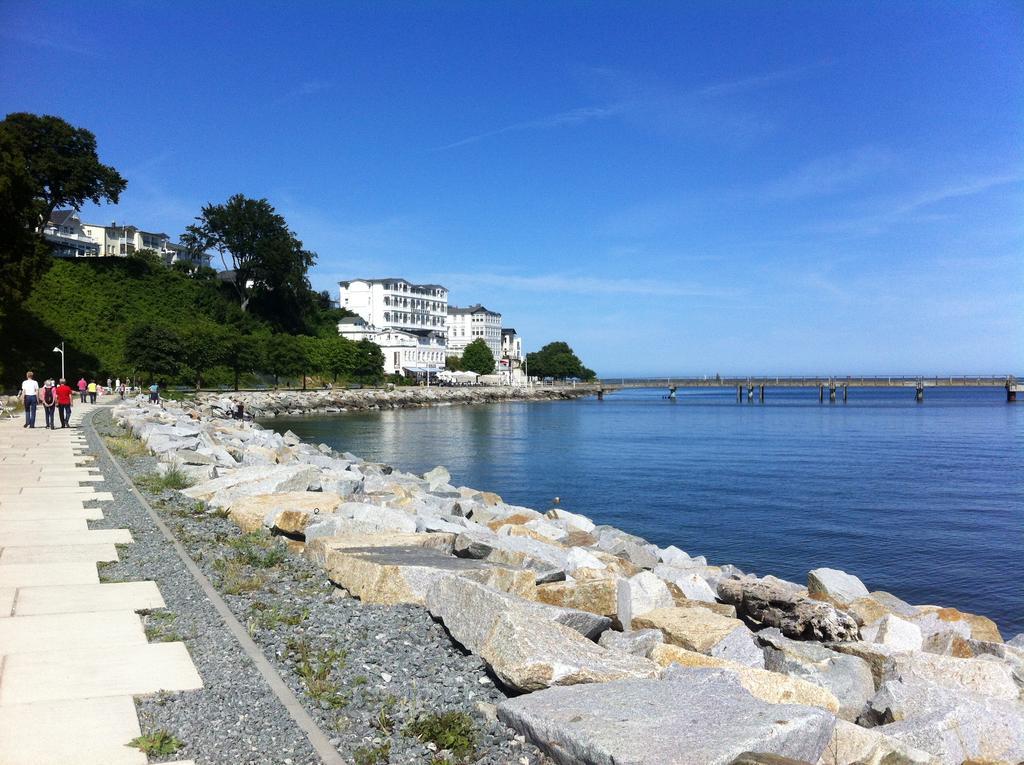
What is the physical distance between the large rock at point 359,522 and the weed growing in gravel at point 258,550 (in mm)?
447

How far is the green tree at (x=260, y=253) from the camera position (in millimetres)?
104062

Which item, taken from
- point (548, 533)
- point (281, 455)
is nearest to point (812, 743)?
point (548, 533)

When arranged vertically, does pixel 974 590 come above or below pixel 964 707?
below

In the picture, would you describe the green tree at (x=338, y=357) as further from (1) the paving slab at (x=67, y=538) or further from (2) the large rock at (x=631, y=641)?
(2) the large rock at (x=631, y=641)

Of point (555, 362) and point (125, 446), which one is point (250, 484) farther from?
point (555, 362)

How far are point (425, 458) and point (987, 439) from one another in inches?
1411

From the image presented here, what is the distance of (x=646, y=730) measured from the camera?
404 cm

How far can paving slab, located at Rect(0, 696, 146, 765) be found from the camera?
167 inches

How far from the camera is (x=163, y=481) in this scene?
1423 cm

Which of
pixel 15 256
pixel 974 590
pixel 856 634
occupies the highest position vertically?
pixel 15 256

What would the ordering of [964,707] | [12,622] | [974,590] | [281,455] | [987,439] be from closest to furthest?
[964,707], [12,622], [974,590], [281,455], [987,439]

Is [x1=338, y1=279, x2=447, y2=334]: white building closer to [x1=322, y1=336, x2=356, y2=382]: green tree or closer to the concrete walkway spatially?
[x1=322, y1=336, x2=356, y2=382]: green tree

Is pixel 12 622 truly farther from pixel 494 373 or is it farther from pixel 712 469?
pixel 494 373

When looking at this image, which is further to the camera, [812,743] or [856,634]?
[856,634]
